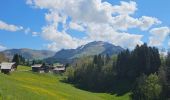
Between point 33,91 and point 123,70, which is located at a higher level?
point 123,70

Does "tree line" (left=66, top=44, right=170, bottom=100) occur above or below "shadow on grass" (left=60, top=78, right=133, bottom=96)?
above

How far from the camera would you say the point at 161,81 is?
98.0m

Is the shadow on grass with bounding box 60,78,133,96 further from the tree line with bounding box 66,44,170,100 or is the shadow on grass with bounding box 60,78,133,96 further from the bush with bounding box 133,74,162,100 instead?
the bush with bounding box 133,74,162,100

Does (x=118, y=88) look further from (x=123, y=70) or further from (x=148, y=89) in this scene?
(x=148, y=89)

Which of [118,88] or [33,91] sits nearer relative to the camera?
[33,91]

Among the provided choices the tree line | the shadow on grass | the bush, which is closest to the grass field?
the bush

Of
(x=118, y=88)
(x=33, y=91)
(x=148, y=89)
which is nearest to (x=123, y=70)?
(x=118, y=88)

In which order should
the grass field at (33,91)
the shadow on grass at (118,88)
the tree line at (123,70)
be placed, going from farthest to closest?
the tree line at (123,70)
the shadow on grass at (118,88)
the grass field at (33,91)

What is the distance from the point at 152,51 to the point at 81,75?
47.1m

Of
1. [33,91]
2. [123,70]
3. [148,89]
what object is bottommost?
[148,89]

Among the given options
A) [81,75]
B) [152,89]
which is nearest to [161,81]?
[152,89]

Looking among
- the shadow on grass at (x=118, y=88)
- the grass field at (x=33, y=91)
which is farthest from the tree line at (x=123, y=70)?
the grass field at (x=33, y=91)

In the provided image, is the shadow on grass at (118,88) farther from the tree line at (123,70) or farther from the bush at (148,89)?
the bush at (148,89)

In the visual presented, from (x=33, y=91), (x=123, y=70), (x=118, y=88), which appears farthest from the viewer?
(x=123, y=70)
